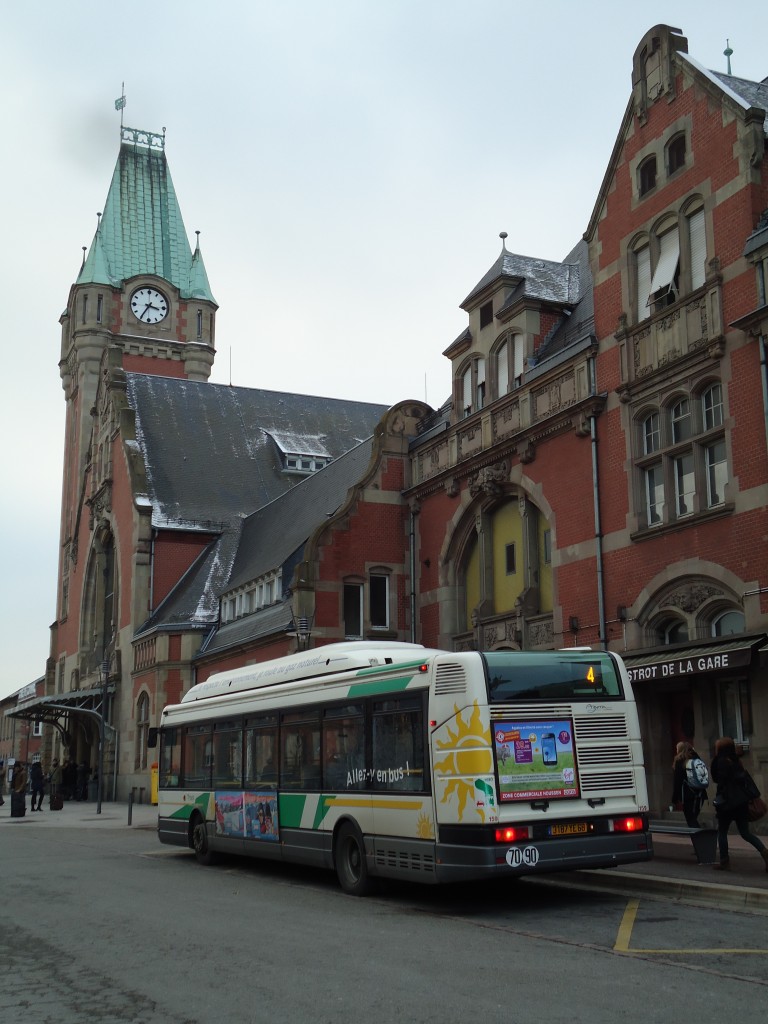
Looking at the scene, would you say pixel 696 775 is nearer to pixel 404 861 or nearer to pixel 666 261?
pixel 404 861

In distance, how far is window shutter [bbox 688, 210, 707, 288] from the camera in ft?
68.9

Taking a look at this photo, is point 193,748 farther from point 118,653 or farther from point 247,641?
point 118,653

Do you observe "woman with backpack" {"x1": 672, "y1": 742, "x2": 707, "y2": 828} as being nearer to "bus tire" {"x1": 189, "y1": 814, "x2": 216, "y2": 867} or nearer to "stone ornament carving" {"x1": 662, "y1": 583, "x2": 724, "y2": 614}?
"stone ornament carving" {"x1": 662, "y1": 583, "x2": 724, "y2": 614}

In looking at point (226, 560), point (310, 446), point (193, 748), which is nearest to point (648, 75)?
point (193, 748)

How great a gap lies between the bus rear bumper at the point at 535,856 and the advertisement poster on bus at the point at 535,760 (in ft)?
1.70

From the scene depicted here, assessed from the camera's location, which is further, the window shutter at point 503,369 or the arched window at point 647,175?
the window shutter at point 503,369

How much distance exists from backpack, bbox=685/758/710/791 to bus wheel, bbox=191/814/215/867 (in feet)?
26.0

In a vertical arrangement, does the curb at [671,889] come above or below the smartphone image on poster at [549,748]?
below

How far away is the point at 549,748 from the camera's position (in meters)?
12.6

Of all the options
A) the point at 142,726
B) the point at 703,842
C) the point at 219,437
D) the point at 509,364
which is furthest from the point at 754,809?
the point at 219,437

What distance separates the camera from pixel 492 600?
27.8 m

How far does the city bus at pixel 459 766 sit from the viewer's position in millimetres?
12156

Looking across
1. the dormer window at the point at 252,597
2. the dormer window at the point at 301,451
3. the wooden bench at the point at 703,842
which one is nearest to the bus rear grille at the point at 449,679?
the wooden bench at the point at 703,842

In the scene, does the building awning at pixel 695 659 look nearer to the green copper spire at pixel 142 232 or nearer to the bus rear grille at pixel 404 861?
the bus rear grille at pixel 404 861
